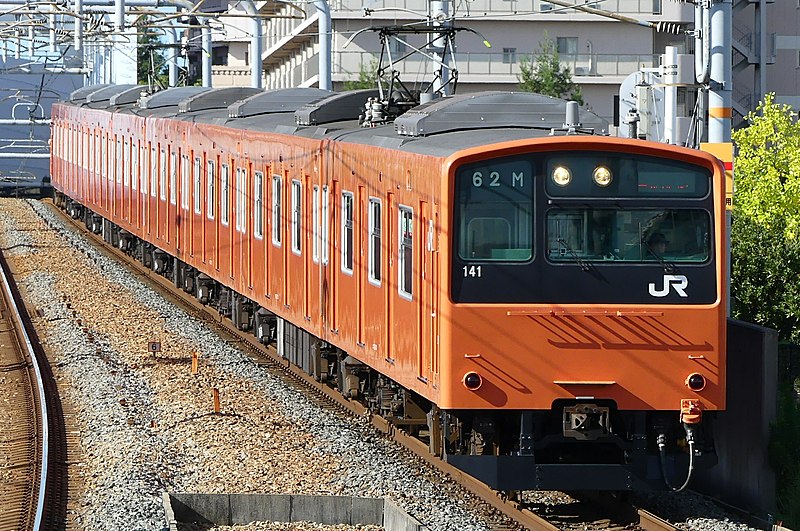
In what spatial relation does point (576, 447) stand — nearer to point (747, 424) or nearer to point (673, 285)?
point (673, 285)

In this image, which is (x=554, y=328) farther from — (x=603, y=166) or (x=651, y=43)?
(x=651, y=43)

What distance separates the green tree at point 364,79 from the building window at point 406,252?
112 feet

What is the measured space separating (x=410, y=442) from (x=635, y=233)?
287 cm

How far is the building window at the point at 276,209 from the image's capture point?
14.4 m

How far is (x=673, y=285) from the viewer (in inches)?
360

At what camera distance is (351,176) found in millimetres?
11617

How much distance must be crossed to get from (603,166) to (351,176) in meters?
2.88

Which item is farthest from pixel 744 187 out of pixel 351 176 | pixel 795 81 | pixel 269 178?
pixel 795 81

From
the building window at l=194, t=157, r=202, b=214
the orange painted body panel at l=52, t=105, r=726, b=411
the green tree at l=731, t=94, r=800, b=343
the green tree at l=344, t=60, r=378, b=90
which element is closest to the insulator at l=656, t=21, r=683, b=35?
the green tree at l=731, t=94, r=800, b=343

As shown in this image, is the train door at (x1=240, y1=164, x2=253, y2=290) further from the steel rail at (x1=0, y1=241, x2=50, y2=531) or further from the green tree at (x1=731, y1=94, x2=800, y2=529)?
the green tree at (x1=731, y1=94, x2=800, y2=529)

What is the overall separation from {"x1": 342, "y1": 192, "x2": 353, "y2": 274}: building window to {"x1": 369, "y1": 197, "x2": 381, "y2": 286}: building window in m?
0.61

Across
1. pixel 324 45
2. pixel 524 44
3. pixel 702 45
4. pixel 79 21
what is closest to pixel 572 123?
pixel 702 45

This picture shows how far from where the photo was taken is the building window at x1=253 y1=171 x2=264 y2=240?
1521 centimetres

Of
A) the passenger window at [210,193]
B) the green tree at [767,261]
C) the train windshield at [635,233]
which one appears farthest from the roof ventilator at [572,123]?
the passenger window at [210,193]
